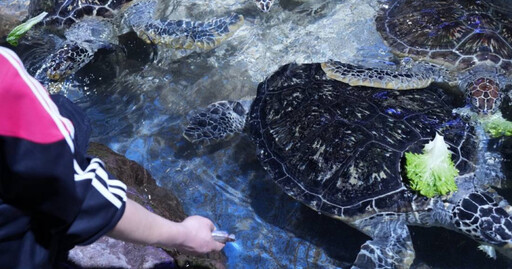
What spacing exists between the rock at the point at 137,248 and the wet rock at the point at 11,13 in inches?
106

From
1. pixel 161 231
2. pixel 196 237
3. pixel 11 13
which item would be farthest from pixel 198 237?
pixel 11 13

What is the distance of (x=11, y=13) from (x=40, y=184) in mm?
4836

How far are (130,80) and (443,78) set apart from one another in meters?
2.89

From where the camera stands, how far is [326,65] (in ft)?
11.6

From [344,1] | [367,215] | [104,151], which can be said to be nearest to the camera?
[367,215]

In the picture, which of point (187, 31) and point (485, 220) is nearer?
point (485, 220)

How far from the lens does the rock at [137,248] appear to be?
2.14 metres

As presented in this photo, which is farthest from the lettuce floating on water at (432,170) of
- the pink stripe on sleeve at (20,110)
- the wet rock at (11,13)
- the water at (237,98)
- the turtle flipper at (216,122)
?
the wet rock at (11,13)

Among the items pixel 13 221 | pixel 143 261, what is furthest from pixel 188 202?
pixel 13 221

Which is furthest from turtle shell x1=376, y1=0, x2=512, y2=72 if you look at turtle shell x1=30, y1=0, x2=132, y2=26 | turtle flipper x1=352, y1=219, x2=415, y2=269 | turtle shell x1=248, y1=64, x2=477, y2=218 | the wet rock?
the wet rock

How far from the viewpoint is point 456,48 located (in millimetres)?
3871

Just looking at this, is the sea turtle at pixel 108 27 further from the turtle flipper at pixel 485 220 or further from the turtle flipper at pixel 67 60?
Answer: the turtle flipper at pixel 485 220

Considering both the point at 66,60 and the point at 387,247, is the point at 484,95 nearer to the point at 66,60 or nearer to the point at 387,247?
the point at 387,247

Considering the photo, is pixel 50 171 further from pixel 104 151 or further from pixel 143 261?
pixel 104 151
